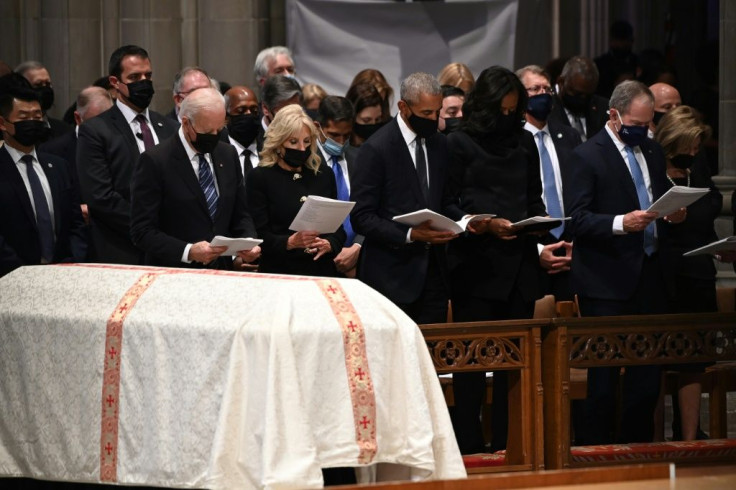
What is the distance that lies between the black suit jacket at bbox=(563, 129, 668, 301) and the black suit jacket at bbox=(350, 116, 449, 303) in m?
0.73

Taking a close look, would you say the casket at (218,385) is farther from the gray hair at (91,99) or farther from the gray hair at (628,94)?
the gray hair at (91,99)

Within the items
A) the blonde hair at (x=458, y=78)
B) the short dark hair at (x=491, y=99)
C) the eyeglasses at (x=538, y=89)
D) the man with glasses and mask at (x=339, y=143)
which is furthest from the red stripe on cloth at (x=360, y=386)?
the blonde hair at (x=458, y=78)

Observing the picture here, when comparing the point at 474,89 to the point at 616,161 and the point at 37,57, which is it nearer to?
the point at 616,161

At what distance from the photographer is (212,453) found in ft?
19.3

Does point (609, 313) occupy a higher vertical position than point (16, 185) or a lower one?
lower

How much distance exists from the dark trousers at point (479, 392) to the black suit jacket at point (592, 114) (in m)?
2.15

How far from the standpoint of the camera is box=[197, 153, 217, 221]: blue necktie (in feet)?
24.5

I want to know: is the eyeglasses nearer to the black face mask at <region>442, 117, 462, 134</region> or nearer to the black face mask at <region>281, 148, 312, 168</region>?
the black face mask at <region>442, 117, 462, 134</region>

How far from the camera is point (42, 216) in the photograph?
774 cm

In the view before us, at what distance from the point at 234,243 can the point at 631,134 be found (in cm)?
228

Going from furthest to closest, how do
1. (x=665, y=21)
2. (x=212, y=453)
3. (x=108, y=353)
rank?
(x=665, y=21), (x=108, y=353), (x=212, y=453)

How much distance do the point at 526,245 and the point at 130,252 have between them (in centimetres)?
212

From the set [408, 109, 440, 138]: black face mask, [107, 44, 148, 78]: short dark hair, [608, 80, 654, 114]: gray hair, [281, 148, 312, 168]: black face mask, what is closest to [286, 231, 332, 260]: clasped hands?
[281, 148, 312, 168]: black face mask

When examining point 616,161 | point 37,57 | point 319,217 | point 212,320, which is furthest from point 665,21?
point 212,320
